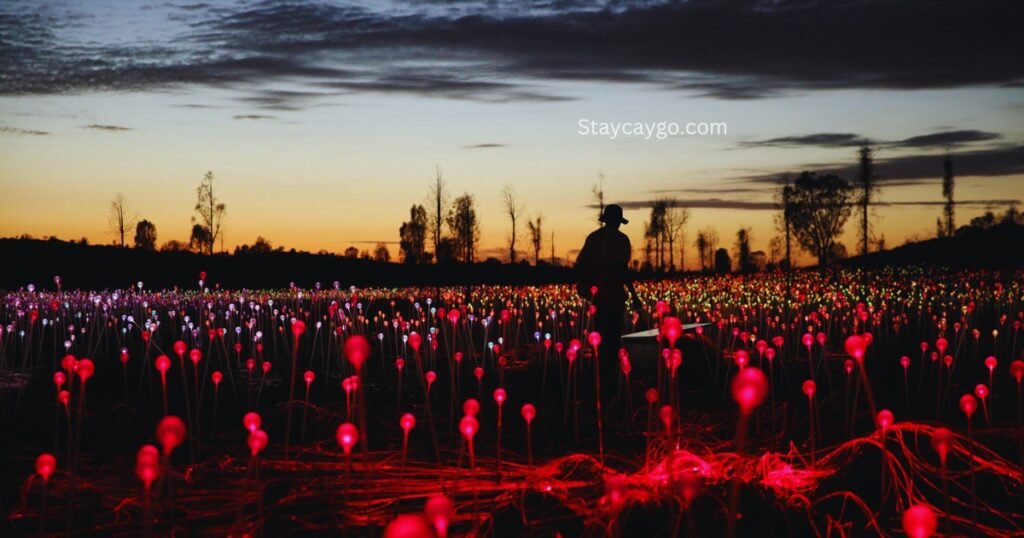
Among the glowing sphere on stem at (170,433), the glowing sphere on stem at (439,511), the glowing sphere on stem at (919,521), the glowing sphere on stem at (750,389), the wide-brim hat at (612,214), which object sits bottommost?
the glowing sphere on stem at (919,521)

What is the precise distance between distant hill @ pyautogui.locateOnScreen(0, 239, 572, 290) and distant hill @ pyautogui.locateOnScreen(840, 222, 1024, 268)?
66.4 feet

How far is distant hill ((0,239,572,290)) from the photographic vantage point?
54781mm

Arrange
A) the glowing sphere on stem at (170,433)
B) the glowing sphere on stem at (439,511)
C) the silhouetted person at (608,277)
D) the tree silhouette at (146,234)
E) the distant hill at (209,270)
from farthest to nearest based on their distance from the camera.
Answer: the tree silhouette at (146,234) < the distant hill at (209,270) < the silhouetted person at (608,277) < the glowing sphere on stem at (170,433) < the glowing sphere on stem at (439,511)

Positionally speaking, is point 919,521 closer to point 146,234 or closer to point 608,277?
point 608,277

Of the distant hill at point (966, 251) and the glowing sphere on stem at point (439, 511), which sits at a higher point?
the distant hill at point (966, 251)

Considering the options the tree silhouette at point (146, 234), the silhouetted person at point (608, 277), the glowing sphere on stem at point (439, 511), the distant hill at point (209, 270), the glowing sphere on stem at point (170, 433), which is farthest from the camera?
the tree silhouette at point (146, 234)

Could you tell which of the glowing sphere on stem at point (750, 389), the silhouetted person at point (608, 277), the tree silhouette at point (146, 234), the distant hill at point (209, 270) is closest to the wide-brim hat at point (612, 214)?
the silhouetted person at point (608, 277)

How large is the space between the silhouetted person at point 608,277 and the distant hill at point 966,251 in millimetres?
47728

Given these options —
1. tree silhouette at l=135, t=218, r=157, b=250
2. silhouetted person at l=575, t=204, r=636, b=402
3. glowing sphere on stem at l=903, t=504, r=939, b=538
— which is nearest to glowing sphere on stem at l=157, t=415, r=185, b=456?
glowing sphere on stem at l=903, t=504, r=939, b=538

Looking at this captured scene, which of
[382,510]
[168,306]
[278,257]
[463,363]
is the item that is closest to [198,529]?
[382,510]

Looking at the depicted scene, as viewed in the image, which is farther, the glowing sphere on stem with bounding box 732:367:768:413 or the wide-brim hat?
the wide-brim hat

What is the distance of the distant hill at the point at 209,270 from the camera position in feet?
180

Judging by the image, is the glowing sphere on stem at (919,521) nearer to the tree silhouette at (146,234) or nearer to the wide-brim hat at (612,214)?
the wide-brim hat at (612,214)

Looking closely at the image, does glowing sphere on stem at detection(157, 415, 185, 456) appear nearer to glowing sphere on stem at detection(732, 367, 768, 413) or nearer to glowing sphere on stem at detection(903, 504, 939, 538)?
glowing sphere on stem at detection(732, 367, 768, 413)
